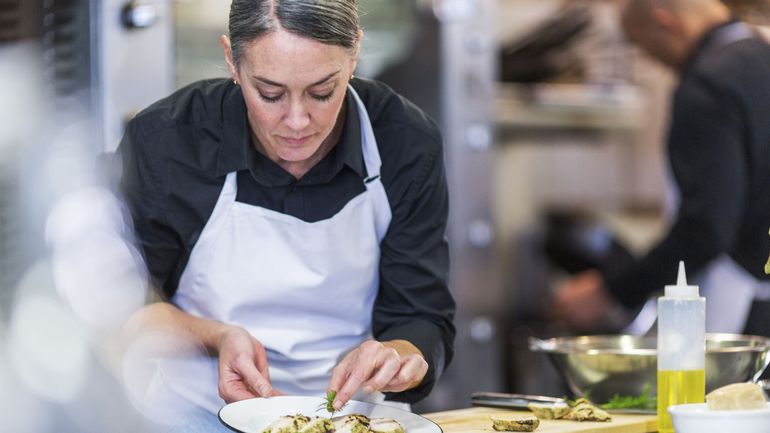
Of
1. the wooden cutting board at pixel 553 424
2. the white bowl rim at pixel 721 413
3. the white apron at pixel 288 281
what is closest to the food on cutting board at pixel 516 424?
the wooden cutting board at pixel 553 424

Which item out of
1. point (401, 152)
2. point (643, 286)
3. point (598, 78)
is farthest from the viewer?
point (598, 78)

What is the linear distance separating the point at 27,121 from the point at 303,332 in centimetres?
84

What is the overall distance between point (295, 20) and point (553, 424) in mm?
657

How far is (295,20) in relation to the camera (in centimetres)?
144

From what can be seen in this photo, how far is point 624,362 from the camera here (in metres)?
1.69

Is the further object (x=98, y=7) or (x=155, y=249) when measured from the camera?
(x=98, y=7)

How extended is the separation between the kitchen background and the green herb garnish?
27.6 inches

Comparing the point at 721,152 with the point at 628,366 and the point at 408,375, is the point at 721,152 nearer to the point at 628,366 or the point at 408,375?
the point at 628,366

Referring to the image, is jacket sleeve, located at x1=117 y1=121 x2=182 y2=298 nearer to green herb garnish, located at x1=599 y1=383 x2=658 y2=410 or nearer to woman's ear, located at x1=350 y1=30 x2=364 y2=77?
Answer: woman's ear, located at x1=350 y1=30 x2=364 y2=77

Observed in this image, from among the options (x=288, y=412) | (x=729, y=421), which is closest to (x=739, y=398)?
(x=729, y=421)

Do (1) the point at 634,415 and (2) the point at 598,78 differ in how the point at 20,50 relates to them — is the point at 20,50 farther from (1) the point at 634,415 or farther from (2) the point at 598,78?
(2) the point at 598,78

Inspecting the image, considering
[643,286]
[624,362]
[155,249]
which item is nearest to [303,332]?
[155,249]

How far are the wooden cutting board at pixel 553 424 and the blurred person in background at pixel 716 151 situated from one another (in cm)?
87

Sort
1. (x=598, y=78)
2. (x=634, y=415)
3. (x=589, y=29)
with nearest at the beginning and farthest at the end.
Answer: (x=634, y=415)
(x=589, y=29)
(x=598, y=78)
